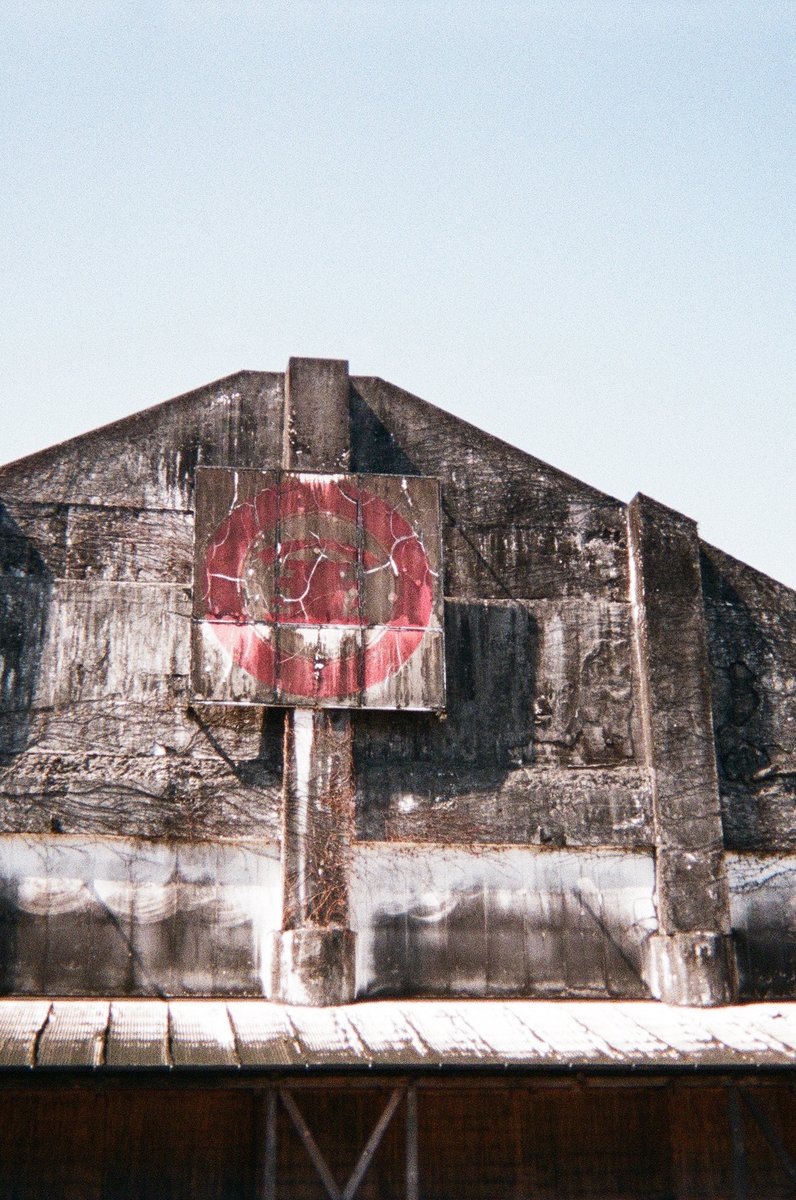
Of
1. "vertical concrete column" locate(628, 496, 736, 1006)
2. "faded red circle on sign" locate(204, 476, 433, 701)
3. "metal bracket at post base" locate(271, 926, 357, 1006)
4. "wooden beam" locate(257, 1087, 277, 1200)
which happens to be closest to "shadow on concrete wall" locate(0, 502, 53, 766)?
"faded red circle on sign" locate(204, 476, 433, 701)

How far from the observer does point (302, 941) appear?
13.7m

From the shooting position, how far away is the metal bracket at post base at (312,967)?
13.6 meters

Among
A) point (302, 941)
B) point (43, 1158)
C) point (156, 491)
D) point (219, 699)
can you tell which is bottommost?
point (43, 1158)

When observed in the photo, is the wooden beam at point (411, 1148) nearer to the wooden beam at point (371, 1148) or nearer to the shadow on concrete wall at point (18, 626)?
the wooden beam at point (371, 1148)

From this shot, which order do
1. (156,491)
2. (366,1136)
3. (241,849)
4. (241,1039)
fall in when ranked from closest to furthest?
(241,1039) < (366,1136) < (241,849) < (156,491)

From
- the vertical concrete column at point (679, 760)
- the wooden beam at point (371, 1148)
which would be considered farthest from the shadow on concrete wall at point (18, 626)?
the vertical concrete column at point (679, 760)

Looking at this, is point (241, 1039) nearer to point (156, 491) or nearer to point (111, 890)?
point (111, 890)

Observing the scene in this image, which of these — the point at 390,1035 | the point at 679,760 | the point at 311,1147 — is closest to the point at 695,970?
the point at 679,760

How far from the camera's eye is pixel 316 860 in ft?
46.4

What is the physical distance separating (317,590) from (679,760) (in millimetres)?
4465

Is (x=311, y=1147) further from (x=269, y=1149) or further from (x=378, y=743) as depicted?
(x=378, y=743)

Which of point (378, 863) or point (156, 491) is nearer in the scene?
point (378, 863)

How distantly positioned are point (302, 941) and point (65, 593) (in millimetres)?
4601

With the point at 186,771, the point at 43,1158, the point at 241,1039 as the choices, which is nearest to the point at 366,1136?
the point at 241,1039
